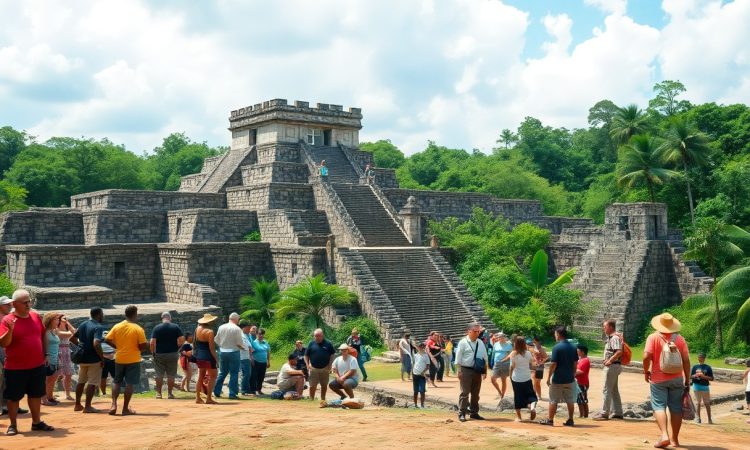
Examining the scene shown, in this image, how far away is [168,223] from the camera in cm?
3047

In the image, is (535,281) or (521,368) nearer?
(521,368)

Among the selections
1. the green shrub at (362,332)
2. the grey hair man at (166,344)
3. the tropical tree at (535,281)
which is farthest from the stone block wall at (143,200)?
the grey hair man at (166,344)

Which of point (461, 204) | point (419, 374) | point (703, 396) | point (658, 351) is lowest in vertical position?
point (703, 396)

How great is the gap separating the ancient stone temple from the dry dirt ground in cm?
1008

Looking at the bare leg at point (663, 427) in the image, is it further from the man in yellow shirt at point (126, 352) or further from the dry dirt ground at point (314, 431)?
the man in yellow shirt at point (126, 352)

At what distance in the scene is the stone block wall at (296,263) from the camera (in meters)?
26.3

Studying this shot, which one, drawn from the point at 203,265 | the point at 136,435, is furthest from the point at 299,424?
the point at 203,265

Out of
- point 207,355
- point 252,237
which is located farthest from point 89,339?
point 252,237

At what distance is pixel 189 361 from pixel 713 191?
81.5 ft

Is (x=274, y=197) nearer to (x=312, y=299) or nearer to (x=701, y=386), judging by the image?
(x=312, y=299)

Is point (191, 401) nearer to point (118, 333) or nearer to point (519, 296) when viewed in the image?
point (118, 333)

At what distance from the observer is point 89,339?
11625 millimetres

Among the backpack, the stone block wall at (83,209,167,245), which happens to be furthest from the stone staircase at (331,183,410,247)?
the backpack

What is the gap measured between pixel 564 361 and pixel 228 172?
2635cm
